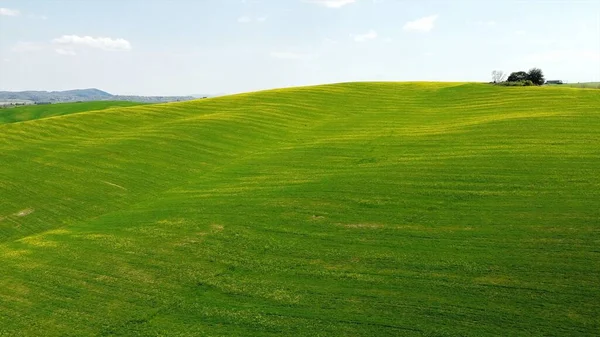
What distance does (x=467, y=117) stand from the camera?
5231 centimetres

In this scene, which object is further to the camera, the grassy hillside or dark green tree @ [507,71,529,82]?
the grassy hillside

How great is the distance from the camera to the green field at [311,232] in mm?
17984

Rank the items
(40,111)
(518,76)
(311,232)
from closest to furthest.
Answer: (311,232) → (518,76) → (40,111)

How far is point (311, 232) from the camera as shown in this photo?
83.3 ft

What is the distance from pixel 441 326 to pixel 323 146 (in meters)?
28.4

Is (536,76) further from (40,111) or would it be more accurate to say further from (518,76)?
(40,111)

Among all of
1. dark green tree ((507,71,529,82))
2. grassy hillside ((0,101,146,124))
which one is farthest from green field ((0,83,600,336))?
grassy hillside ((0,101,146,124))

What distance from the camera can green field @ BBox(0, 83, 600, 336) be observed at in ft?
59.0

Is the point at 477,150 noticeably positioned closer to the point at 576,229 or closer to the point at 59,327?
the point at 576,229

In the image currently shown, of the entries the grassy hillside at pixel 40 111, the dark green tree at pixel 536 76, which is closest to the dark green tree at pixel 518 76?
the dark green tree at pixel 536 76

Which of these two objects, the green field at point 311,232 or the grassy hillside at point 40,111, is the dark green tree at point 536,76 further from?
the grassy hillside at point 40,111

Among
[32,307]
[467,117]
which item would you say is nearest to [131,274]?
[32,307]

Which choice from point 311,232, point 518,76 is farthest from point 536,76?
point 311,232

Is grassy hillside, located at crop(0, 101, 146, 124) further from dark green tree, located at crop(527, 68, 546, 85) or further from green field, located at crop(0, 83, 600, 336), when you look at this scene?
dark green tree, located at crop(527, 68, 546, 85)
